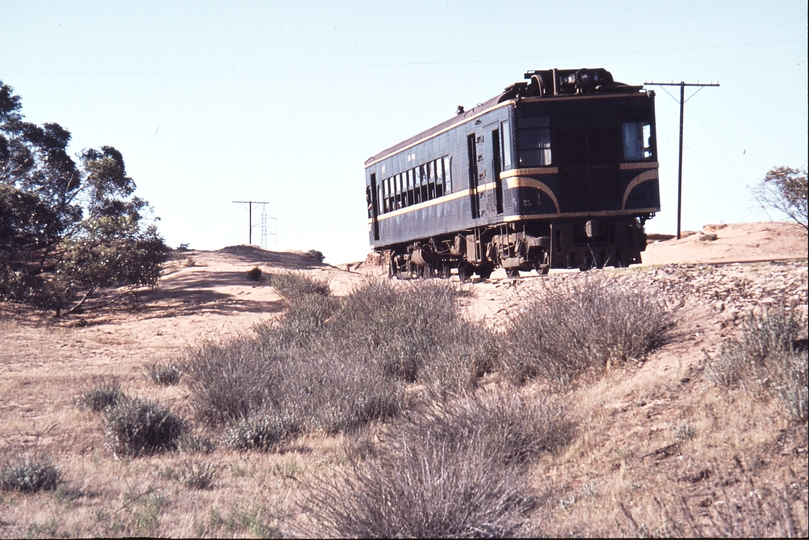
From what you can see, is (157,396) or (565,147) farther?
(565,147)

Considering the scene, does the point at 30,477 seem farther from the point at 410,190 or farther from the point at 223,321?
the point at 410,190

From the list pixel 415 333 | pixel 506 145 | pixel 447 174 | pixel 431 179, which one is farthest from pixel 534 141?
pixel 431 179

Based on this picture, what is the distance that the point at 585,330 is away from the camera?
31.4 ft

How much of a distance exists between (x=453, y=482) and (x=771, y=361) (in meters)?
2.79

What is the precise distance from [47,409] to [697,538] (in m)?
10.8

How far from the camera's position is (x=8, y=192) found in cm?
2503

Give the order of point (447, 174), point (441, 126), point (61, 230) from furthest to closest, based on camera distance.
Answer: point (61, 230) → point (441, 126) → point (447, 174)

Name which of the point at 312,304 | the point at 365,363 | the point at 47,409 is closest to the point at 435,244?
the point at 312,304

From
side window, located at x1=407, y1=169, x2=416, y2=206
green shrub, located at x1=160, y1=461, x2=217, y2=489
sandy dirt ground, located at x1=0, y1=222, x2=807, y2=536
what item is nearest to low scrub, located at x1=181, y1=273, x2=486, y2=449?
sandy dirt ground, located at x1=0, y1=222, x2=807, y2=536

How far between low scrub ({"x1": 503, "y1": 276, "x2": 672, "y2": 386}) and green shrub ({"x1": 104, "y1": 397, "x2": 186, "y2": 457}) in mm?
4476

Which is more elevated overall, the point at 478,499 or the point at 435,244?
the point at 435,244

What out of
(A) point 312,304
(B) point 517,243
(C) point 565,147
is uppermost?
(C) point 565,147

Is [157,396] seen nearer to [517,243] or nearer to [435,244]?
[517,243]

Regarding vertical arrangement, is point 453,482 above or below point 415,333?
below
